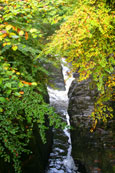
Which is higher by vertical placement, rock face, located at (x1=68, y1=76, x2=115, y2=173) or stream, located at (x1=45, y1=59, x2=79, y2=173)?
rock face, located at (x1=68, y1=76, x2=115, y2=173)

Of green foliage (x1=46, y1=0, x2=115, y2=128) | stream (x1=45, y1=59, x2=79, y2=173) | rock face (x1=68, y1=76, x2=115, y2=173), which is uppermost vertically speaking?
green foliage (x1=46, y1=0, x2=115, y2=128)

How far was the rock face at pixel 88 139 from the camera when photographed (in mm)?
3453

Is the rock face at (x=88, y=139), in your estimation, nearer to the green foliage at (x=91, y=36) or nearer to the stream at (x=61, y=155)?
the stream at (x=61, y=155)

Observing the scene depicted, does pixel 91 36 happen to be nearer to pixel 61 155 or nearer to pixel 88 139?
pixel 88 139

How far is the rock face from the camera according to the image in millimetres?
3453

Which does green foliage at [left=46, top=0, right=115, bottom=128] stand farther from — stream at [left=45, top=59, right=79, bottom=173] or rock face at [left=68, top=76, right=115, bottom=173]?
rock face at [left=68, top=76, right=115, bottom=173]

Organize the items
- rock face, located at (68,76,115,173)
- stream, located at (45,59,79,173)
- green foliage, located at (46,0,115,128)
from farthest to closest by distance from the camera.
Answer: stream, located at (45,59,79,173), rock face, located at (68,76,115,173), green foliage, located at (46,0,115,128)

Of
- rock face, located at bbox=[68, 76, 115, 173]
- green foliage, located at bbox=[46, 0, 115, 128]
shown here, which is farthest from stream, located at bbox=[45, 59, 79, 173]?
green foliage, located at bbox=[46, 0, 115, 128]

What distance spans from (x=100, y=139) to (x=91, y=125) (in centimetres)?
39

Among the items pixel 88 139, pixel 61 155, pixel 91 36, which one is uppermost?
pixel 91 36

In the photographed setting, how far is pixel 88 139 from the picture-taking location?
3.90 meters

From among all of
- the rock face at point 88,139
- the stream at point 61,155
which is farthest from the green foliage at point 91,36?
the rock face at point 88,139

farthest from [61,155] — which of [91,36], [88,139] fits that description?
[91,36]

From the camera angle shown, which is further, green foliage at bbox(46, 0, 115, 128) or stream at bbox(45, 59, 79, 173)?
stream at bbox(45, 59, 79, 173)
